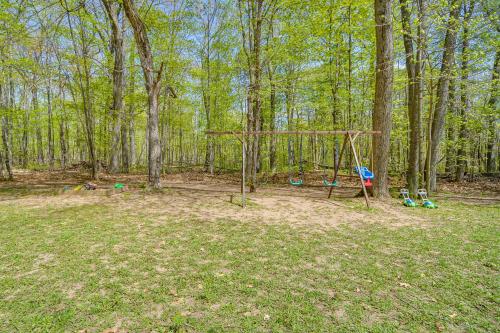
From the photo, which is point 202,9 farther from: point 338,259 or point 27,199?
point 338,259

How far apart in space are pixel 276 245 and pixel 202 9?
19.5m

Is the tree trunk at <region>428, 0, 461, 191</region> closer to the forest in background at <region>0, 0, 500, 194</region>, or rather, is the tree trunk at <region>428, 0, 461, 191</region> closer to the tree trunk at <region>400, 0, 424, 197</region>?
the forest in background at <region>0, 0, 500, 194</region>

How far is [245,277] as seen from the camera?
3150mm

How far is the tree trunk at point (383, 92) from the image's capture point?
24.3 ft

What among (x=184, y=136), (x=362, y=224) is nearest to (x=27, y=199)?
(x=362, y=224)

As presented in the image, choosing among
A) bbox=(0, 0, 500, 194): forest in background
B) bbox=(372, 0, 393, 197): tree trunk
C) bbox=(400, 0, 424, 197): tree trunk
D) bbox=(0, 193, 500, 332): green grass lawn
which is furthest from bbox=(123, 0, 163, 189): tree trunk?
bbox=(400, 0, 424, 197): tree trunk

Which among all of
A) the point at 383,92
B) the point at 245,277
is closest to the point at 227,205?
the point at 245,277

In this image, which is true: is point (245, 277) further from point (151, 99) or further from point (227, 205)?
point (151, 99)

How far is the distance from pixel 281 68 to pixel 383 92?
42.2 feet

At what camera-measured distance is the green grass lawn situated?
7.75ft

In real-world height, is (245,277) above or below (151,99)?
below

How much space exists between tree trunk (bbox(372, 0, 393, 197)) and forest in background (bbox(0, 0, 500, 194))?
31 millimetres

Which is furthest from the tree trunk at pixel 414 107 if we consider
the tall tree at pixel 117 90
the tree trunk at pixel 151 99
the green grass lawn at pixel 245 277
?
the tall tree at pixel 117 90

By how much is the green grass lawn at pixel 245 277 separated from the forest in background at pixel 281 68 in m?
4.24
